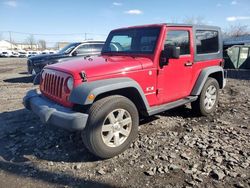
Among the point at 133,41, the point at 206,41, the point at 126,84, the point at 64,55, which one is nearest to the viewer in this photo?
the point at 126,84

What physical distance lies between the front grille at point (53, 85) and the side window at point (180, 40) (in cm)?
201

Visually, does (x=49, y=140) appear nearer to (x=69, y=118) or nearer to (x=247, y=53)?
(x=69, y=118)

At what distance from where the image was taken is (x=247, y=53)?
1555cm

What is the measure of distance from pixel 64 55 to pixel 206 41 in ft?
21.4

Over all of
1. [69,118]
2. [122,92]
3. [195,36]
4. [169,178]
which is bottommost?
[169,178]

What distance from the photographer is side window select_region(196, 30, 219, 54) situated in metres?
5.13

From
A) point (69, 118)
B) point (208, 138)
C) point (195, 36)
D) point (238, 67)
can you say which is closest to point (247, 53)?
point (238, 67)

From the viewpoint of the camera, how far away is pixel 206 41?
5.37 m

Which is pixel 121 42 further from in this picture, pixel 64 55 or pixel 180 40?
pixel 64 55

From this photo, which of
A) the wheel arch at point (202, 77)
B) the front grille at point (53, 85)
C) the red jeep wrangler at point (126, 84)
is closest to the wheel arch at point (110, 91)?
the red jeep wrangler at point (126, 84)

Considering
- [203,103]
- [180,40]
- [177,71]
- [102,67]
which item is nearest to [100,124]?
[102,67]

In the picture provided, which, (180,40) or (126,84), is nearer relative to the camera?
(126,84)

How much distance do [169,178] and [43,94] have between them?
8.42 ft

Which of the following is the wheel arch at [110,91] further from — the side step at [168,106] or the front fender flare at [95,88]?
the side step at [168,106]
